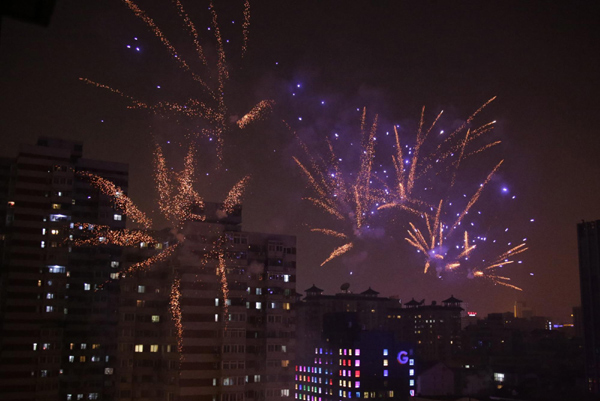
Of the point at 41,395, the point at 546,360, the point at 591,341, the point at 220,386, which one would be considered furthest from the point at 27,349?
the point at 546,360

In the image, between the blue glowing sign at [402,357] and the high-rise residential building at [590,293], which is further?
the blue glowing sign at [402,357]

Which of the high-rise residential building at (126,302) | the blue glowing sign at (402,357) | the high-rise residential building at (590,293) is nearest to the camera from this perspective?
the high-rise residential building at (126,302)

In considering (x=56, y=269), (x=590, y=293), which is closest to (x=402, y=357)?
(x=590, y=293)

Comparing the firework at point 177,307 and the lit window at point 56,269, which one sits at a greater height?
the lit window at point 56,269

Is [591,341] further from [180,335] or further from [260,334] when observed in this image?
[180,335]

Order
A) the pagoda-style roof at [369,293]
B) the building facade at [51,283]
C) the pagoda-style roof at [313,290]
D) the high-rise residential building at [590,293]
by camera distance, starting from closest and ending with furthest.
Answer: the building facade at [51,283]
the high-rise residential building at [590,293]
the pagoda-style roof at [313,290]
the pagoda-style roof at [369,293]

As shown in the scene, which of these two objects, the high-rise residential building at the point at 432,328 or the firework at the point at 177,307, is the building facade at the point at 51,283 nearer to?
the firework at the point at 177,307

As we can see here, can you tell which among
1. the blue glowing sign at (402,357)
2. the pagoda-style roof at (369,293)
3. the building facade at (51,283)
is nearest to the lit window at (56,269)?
the building facade at (51,283)
